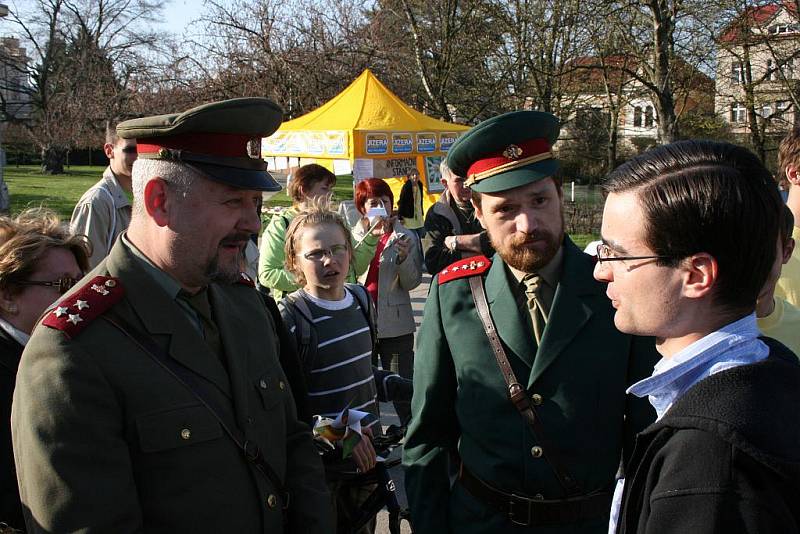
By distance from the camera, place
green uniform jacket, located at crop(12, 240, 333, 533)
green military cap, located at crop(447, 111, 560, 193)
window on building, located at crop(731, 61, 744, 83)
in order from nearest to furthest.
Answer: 1. green uniform jacket, located at crop(12, 240, 333, 533)
2. green military cap, located at crop(447, 111, 560, 193)
3. window on building, located at crop(731, 61, 744, 83)

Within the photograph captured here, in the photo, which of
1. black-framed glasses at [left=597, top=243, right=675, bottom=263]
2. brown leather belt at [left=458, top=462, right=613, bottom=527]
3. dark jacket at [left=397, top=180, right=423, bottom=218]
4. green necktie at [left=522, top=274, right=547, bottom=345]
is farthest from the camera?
dark jacket at [left=397, top=180, right=423, bottom=218]

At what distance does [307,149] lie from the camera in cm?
1188

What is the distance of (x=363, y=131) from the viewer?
11281 millimetres

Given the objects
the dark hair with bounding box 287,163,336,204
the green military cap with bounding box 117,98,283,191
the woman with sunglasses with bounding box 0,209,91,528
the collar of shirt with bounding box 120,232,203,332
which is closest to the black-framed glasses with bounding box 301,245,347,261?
the woman with sunglasses with bounding box 0,209,91,528

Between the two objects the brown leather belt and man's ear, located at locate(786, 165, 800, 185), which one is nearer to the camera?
the brown leather belt

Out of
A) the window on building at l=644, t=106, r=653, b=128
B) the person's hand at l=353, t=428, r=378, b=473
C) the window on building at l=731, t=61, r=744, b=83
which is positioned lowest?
the person's hand at l=353, t=428, r=378, b=473

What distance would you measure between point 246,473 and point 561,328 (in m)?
0.99

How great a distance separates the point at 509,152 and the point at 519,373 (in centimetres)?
74

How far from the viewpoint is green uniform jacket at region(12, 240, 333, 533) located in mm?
1673

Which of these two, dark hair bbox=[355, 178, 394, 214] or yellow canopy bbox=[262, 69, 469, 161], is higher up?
yellow canopy bbox=[262, 69, 469, 161]

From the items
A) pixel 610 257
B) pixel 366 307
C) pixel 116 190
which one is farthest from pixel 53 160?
pixel 610 257

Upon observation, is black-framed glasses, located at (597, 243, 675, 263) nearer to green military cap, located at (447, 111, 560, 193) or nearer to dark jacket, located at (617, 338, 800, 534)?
dark jacket, located at (617, 338, 800, 534)

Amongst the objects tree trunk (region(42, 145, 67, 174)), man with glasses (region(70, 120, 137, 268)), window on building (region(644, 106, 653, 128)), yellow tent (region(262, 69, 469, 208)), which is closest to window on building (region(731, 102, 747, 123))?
window on building (region(644, 106, 653, 128))

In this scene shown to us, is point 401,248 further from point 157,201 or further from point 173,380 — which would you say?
point 173,380
